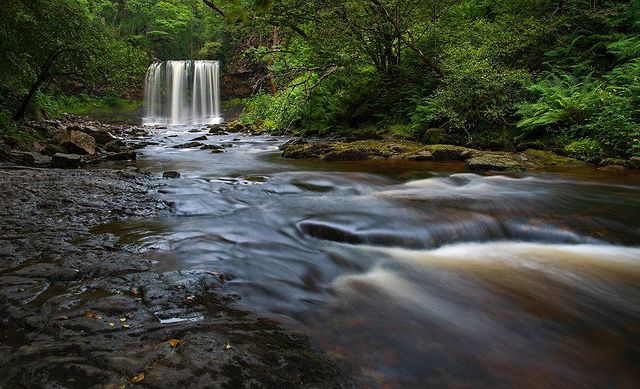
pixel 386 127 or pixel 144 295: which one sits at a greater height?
pixel 386 127

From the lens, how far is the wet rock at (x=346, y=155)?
1045 centimetres

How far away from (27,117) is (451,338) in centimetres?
1597

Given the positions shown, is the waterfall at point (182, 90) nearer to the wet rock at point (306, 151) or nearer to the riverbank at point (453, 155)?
the wet rock at point (306, 151)

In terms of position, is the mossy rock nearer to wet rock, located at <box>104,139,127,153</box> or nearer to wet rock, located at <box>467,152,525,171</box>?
wet rock, located at <box>467,152,525,171</box>

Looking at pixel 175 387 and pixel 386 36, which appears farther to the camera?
pixel 386 36

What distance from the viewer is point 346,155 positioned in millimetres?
10477

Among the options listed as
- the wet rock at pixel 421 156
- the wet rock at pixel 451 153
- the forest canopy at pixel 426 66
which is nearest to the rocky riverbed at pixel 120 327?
the forest canopy at pixel 426 66

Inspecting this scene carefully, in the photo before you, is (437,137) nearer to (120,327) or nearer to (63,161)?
(63,161)

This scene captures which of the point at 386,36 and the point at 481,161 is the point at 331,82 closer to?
the point at 386,36

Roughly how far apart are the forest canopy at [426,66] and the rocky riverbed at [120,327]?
549cm

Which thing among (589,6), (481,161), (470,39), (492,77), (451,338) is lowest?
(451,338)

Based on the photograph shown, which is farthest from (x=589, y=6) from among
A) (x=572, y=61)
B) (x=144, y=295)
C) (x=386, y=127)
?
(x=144, y=295)

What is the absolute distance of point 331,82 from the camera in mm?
16469

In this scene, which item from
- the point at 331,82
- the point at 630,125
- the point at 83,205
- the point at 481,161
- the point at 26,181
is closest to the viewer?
the point at 83,205
